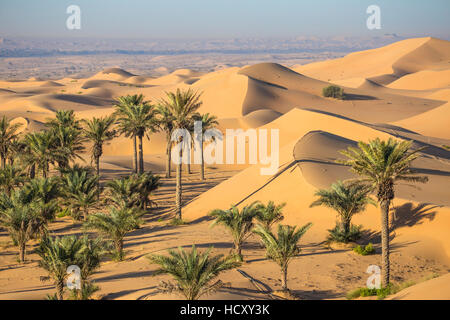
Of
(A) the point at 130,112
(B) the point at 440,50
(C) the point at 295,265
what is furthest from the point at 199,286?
(B) the point at 440,50

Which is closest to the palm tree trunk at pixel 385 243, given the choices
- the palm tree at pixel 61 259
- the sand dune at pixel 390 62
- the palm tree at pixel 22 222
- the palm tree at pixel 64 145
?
the palm tree at pixel 61 259

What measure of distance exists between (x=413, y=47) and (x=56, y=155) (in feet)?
444

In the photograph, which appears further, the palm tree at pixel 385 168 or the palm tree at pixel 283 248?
the palm tree at pixel 385 168

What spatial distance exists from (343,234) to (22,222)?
13.4 metres

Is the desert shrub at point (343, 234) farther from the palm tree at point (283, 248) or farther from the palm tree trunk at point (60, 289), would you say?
the palm tree trunk at point (60, 289)

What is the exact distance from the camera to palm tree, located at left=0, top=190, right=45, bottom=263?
1880cm

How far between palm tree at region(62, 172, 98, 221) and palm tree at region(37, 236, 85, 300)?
32.7 ft

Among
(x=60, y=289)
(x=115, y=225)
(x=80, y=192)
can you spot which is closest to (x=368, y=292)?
Answer: (x=60, y=289)

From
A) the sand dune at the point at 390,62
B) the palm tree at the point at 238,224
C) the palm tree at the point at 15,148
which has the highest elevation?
the sand dune at the point at 390,62

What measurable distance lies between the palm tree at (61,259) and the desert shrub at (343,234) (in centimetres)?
1057

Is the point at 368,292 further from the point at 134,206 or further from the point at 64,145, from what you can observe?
the point at 64,145

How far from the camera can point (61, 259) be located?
44.8 feet

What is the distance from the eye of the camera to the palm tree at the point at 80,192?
2417 cm
